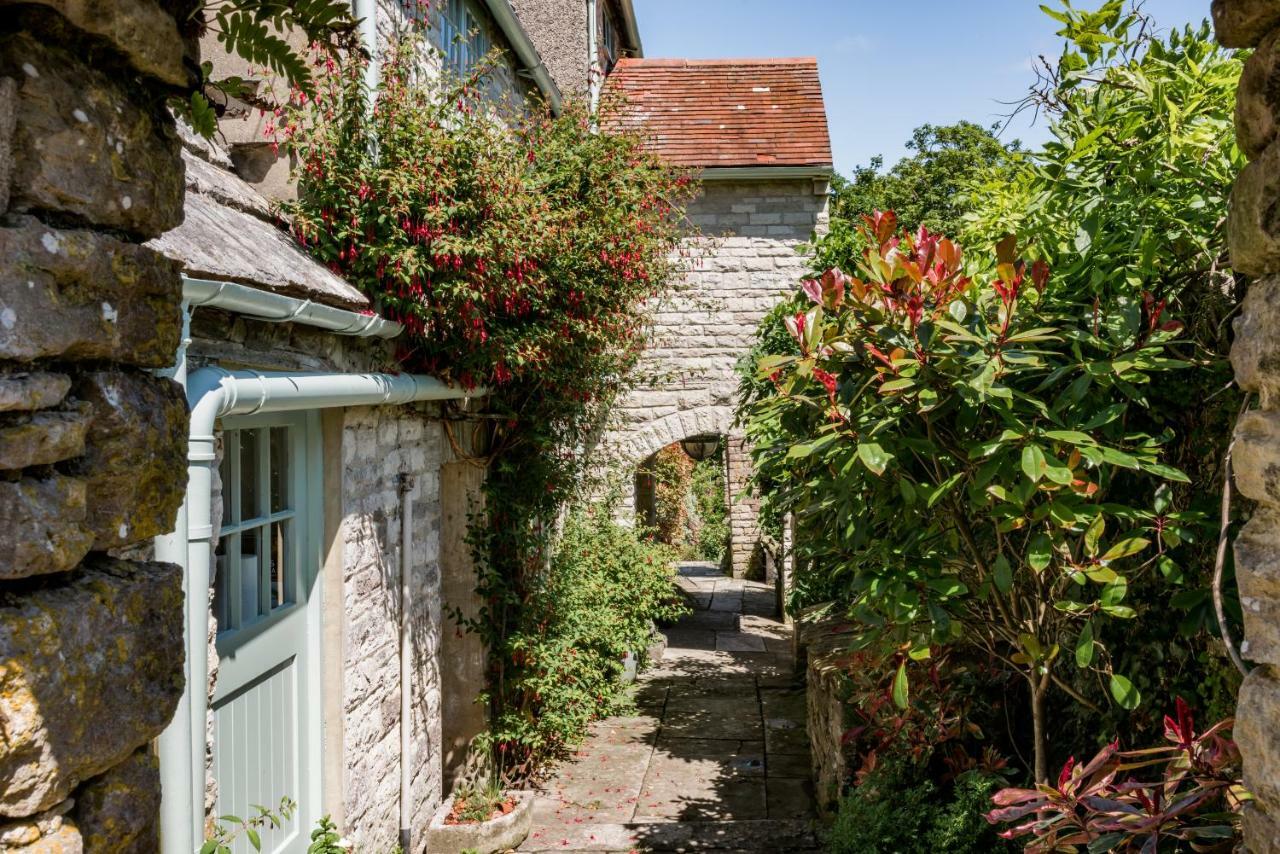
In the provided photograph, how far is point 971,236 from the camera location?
4.61 metres

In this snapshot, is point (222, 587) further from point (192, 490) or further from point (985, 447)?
point (985, 447)

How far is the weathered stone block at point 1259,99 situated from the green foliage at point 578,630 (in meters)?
5.86

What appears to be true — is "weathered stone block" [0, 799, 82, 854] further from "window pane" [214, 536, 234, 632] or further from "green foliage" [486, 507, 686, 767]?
"green foliage" [486, 507, 686, 767]

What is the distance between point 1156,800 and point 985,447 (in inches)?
39.4

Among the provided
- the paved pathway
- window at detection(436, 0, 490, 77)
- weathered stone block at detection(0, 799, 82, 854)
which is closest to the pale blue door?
the paved pathway

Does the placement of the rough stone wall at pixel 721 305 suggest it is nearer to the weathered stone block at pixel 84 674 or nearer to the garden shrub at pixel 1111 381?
the garden shrub at pixel 1111 381

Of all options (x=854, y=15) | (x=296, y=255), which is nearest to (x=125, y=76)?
(x=296, y=255)

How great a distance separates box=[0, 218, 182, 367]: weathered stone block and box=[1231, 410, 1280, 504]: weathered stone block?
1.72 m

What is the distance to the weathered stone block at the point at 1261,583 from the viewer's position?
154cm

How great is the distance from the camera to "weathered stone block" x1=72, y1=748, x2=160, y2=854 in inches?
58.5

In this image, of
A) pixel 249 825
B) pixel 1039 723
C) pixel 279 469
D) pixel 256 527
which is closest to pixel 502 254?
pixel 279 469

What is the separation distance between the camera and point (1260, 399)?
1.62 m

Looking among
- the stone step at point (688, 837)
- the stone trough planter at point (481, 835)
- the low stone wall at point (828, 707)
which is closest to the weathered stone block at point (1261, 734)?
the low stone wall at point (828, 707)

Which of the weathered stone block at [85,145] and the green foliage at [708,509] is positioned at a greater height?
the weathered stone block at [85,145]
